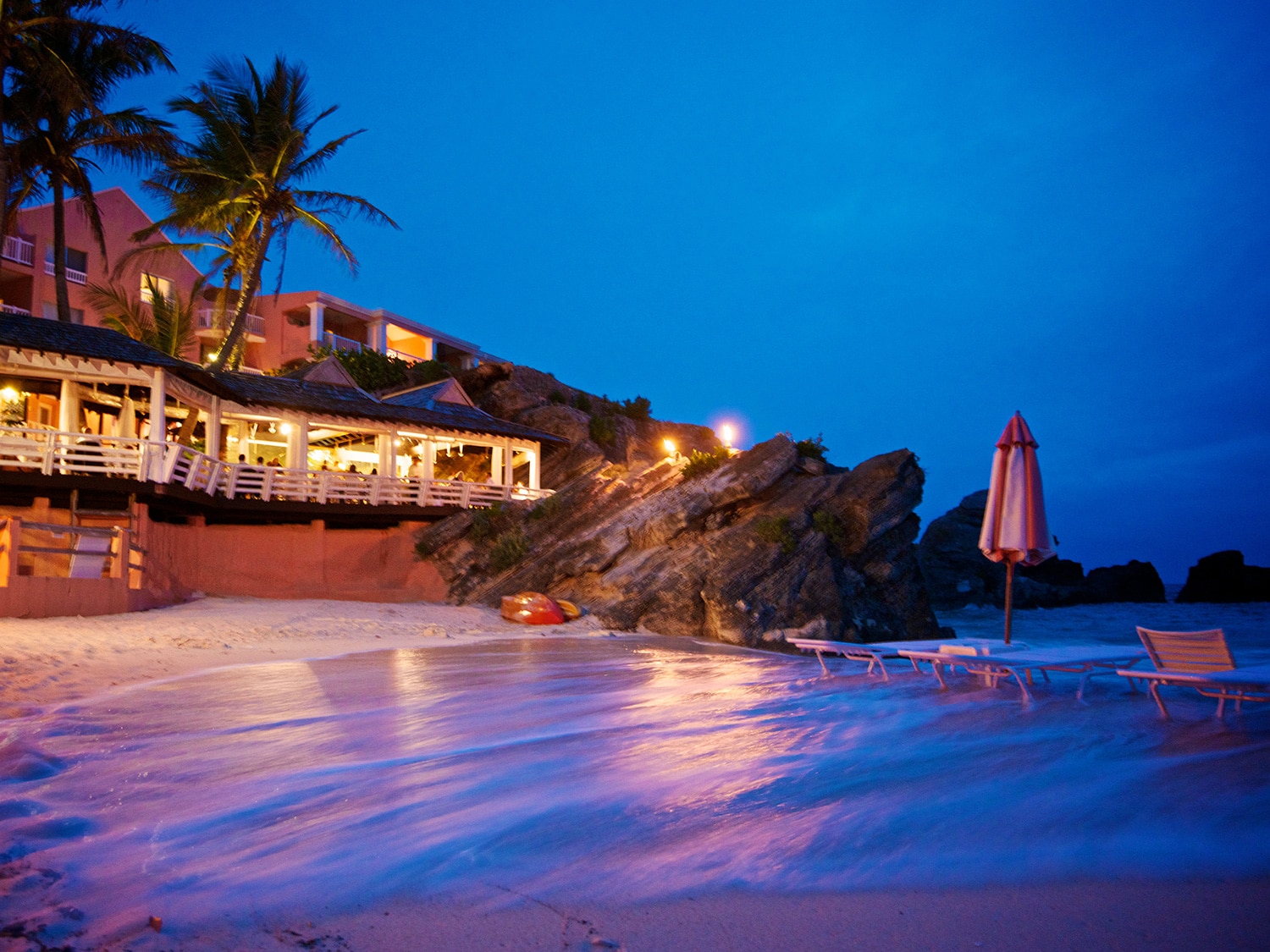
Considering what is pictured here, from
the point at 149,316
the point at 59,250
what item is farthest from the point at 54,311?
the point at 59,250


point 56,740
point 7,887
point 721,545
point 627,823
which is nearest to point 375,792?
point 627,823

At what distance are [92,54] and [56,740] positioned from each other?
21.4m

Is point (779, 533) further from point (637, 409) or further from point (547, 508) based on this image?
point (637, 409)

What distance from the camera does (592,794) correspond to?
4.95 meters

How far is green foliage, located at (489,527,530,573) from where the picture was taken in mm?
19438

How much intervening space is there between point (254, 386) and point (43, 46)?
8481 millimetres

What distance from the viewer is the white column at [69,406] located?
16.8 meters

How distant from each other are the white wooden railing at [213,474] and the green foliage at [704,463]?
5.20 m

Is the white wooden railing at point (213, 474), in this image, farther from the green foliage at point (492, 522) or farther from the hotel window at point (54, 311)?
the hotel window at point (54, 311)

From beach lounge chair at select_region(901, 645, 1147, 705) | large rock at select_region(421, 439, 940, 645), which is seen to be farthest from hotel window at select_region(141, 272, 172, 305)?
beach lounge chair at select_region(901, 645, 1147, 705)

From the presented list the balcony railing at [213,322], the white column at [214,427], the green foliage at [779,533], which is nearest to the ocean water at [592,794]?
the green foliage at [779,533]

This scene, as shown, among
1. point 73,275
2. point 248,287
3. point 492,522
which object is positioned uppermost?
point 73,275

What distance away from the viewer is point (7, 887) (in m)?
3.34

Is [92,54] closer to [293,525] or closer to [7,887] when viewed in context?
[293,525]
